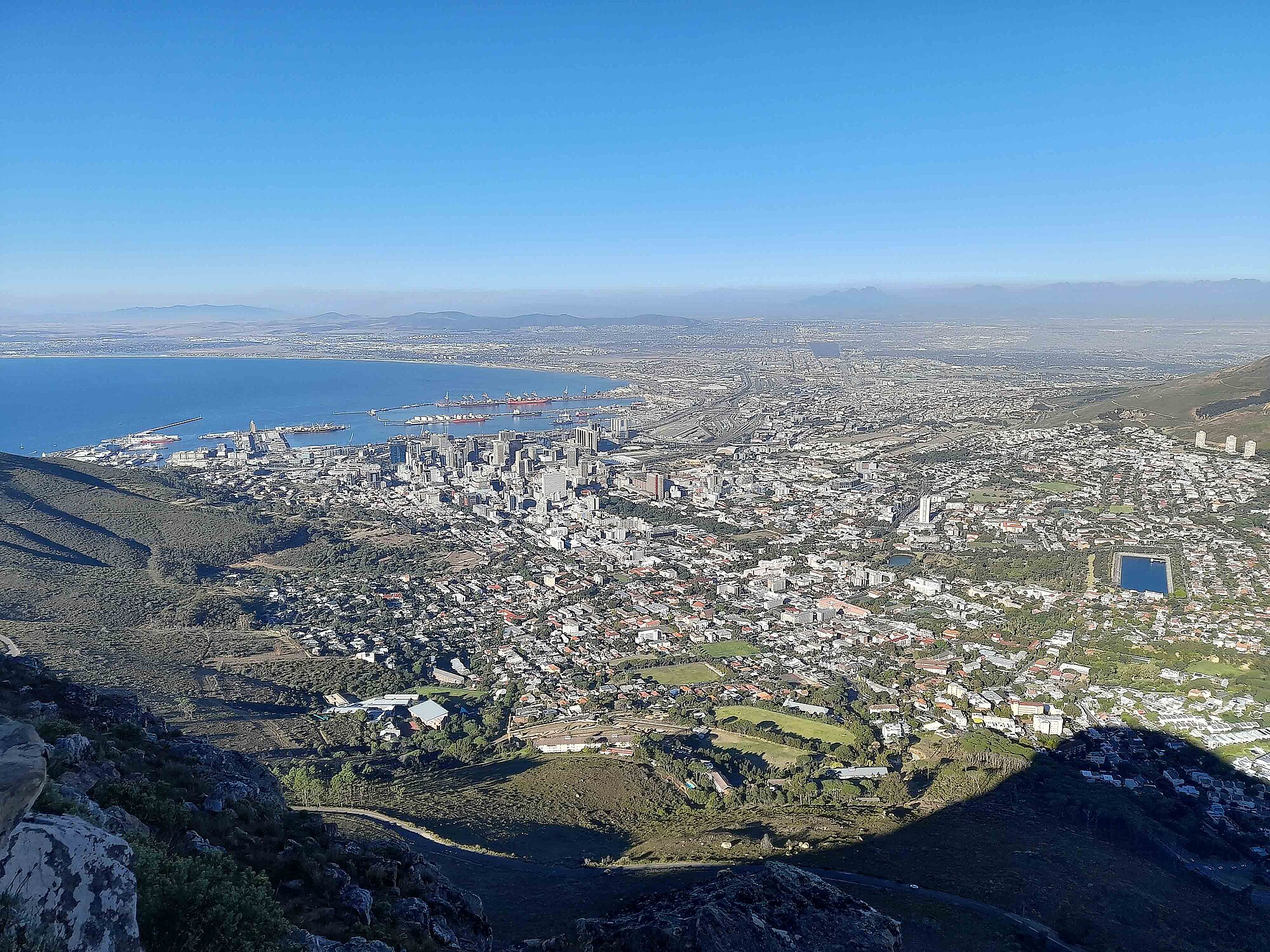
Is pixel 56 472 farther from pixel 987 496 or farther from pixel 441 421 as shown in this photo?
pixel 987 496

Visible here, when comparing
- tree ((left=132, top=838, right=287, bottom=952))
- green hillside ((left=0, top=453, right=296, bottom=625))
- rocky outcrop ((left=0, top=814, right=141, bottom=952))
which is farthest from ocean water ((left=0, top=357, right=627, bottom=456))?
rocky outcrop ((left=0, top=814, right=141, bottom=952))

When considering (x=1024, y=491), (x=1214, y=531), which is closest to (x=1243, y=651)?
(x=1214, y=531)

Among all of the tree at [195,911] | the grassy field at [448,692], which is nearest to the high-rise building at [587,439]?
the grassy field at [448,692]

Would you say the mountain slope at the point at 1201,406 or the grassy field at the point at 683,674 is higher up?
the mountain slope at the point at 1201,406

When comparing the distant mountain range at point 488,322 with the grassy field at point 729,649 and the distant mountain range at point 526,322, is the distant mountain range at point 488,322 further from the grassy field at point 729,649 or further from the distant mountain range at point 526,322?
the grassy field at point 729,649

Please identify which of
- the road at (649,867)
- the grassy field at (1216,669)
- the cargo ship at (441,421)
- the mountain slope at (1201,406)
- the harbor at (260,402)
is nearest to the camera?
the road at (649,867)

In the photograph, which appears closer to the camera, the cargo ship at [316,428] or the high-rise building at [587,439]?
the high-rise building at [587,439]

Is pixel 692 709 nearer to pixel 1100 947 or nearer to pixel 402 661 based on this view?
pixel 402 661

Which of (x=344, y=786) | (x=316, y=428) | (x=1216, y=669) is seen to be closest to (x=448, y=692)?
(x=344, y=786)
